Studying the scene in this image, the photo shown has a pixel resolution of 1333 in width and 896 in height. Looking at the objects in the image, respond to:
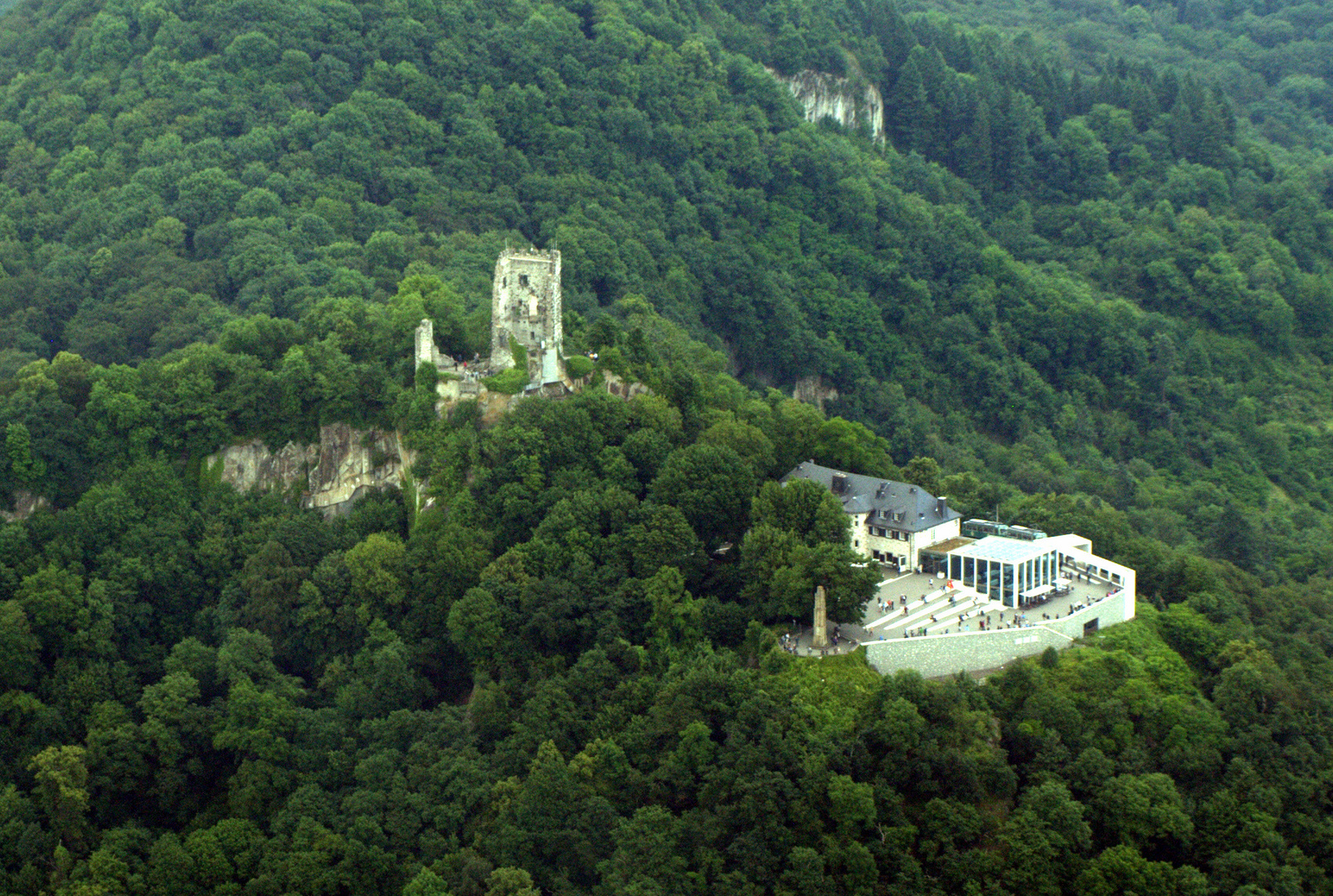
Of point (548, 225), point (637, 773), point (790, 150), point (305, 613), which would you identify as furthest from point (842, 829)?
point (790, 150)

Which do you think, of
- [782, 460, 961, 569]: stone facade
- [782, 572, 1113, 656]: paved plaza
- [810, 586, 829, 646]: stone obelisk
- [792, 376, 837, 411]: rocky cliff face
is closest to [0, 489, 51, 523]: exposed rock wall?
[782, 460, 961, 569]: stone facade

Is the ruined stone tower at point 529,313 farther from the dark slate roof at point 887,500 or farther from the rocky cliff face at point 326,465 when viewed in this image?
the dark slate roof at point 887,500

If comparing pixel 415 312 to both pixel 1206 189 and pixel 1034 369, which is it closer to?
pixel 1034 369

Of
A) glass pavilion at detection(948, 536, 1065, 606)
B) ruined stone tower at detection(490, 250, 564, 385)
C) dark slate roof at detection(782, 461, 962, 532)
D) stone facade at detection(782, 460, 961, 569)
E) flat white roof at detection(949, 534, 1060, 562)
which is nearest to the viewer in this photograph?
glass pavilion at detection(948, 536, 1065, 606)

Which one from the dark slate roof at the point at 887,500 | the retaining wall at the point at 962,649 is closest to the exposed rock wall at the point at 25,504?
the dark slate roof at the point at 887,500

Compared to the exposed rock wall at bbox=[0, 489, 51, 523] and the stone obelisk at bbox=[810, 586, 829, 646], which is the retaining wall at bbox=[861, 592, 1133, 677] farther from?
the exposed rock wall at bbox=[0, 489, 51, 523]

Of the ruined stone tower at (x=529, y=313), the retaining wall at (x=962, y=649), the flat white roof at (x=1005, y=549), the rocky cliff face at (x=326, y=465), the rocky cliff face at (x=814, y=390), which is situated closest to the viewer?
A: the retaining wall at (x=962, y=649)
